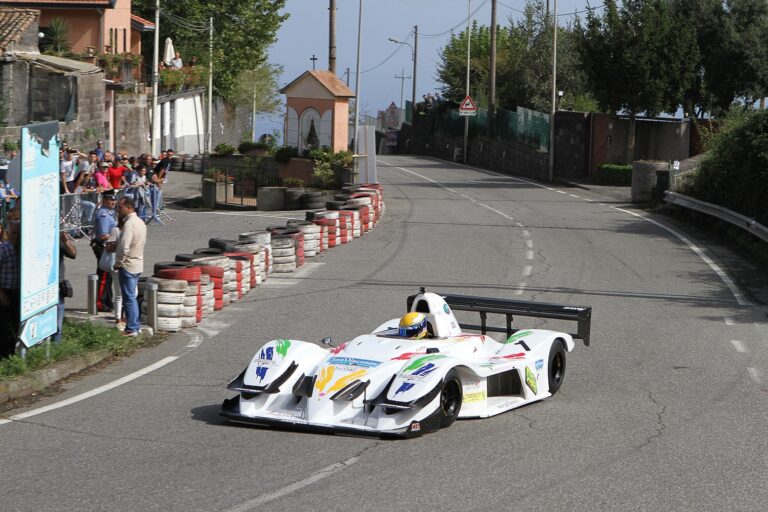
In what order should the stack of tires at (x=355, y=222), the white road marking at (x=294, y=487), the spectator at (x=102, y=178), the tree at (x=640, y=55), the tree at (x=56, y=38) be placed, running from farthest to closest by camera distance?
the tree at (x=56, y=38)
the tree at (x=640, y=55)
the spectator at (x=102, y=178)
the stack of tires at (x=355, y=222)
the white road marking at (x=294, y=487)

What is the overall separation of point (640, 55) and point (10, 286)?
34.2 metres

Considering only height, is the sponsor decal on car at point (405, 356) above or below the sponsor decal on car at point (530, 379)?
above

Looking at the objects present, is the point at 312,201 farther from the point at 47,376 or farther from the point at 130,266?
the point at 47,376

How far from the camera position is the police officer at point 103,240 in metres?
16.7

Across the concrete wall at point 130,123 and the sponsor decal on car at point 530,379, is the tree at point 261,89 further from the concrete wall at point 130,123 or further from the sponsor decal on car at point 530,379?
the sponsor decal on car at point 530,379

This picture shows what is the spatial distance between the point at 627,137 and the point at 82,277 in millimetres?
30124

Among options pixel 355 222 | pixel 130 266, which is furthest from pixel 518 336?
pixel 355 222

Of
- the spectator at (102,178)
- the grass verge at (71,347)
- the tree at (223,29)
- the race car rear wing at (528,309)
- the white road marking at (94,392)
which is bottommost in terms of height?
the white road marking at (94,392)

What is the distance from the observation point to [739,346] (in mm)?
15820

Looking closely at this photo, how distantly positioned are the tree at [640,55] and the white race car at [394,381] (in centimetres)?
3285

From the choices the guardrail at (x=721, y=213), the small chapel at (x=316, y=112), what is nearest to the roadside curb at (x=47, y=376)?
the guardrail at (x=721, y=213)

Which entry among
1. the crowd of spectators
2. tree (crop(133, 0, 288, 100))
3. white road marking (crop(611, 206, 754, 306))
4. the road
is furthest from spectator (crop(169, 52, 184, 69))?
the road

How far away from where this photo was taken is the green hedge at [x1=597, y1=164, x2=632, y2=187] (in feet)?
145

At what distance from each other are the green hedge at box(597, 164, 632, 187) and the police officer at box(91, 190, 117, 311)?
30.0m
